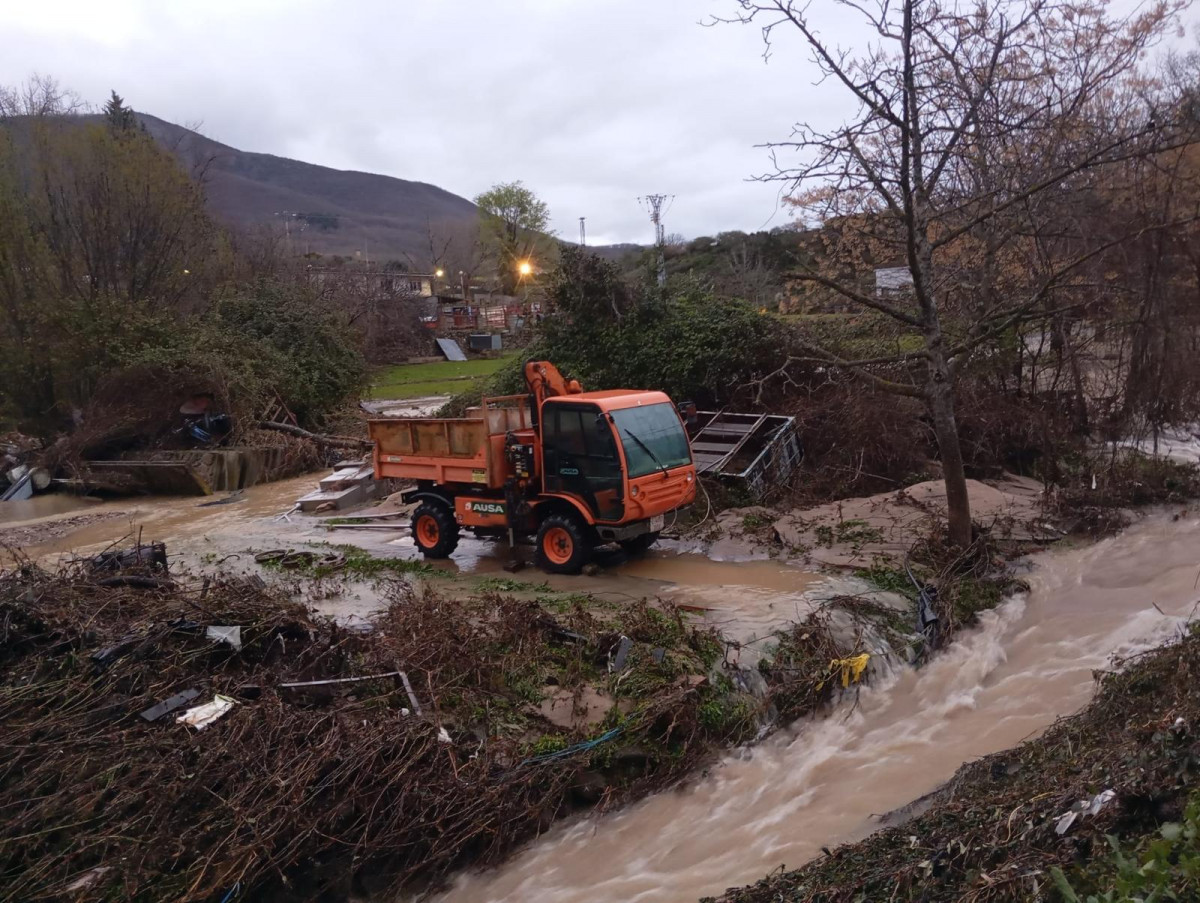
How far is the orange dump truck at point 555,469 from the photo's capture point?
10258 mm

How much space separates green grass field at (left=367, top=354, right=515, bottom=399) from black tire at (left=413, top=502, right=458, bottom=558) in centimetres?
1510

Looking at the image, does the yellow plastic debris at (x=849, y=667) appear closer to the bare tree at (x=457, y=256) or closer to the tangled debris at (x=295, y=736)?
the tangled debris at (x=295, y=736)

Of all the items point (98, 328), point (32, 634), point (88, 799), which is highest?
point (98, 328)

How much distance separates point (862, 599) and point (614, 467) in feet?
10.2

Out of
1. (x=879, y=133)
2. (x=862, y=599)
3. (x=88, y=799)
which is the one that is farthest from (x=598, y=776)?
(x=879, y=133)

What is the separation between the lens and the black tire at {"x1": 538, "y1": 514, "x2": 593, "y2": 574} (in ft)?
34.7

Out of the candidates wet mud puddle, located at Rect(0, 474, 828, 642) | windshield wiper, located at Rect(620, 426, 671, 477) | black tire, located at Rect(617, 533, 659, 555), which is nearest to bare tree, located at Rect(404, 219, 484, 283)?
wet mud puddle, located at Rect(0, 474, 828, 642)

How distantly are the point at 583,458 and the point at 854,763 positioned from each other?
4.84m

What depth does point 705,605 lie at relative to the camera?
955 cm

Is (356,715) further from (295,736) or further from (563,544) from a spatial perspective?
(563,544)

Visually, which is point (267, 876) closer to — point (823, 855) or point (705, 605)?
point (823, 855)

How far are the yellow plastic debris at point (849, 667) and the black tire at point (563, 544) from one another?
3.67m

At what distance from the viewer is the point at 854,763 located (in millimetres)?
6828

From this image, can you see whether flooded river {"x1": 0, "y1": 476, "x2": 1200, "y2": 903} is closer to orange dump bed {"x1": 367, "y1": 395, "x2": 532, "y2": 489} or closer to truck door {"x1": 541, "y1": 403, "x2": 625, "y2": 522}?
truck door {"x1": 541, "y1": 403, "x2": 625, "y2": 522}
